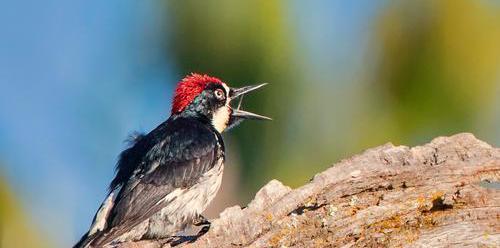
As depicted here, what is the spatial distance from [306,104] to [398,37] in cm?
87

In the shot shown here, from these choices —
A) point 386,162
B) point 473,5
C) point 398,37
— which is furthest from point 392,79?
point 386,162

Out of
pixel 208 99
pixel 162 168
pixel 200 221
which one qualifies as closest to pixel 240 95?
pixel 208 99

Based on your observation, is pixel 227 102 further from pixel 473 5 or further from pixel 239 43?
pixel 473 5

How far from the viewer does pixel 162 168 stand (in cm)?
664

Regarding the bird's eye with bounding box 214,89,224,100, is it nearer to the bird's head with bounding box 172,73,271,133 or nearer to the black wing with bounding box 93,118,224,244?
the bird's head with bounding box 172,73,271,133

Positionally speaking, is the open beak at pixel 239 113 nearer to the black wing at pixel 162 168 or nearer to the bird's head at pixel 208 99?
the bird's head at pixel 208 99

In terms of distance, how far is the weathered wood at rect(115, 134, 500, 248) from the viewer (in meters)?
5.12

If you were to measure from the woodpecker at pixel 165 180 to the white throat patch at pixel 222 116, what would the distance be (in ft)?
0.26

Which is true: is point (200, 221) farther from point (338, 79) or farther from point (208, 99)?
point (338, 79)

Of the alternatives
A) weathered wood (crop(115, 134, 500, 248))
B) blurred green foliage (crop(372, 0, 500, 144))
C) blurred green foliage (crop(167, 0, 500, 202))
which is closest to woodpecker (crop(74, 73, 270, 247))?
blurred green foliage (crop(167, 0, 500, 202))

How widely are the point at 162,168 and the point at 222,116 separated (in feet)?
3.45

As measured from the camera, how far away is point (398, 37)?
787 cm

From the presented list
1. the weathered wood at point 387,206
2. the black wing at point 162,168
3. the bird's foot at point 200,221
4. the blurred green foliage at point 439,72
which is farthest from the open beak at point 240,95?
the weathered wood at point 387,206

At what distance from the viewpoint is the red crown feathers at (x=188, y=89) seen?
7473 mm
